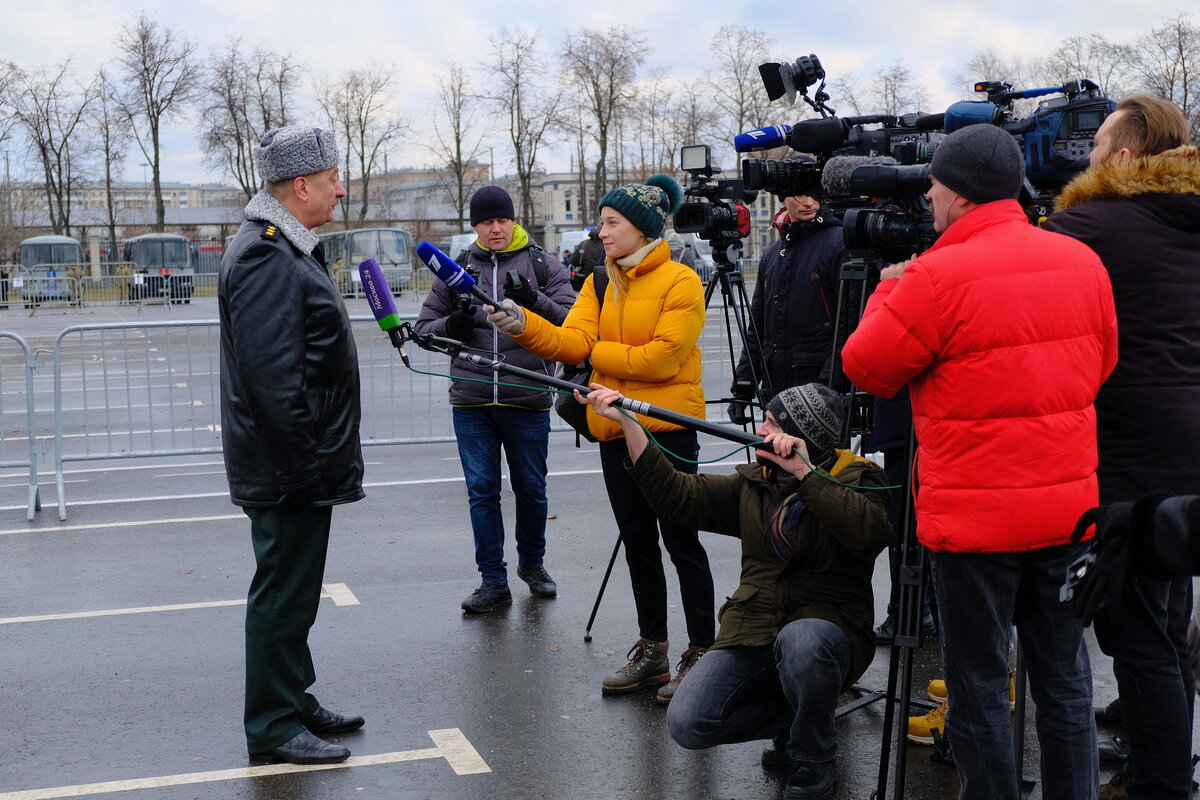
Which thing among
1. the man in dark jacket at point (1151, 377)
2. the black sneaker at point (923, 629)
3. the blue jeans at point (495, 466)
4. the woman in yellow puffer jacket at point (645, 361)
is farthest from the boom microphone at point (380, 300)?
the black sneaker at point (923, 629)

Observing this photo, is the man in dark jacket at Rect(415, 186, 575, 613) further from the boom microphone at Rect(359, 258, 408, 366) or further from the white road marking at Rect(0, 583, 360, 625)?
the boom microphone at Rect(359, 258, 408, 366)

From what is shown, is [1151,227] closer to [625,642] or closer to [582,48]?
[625,642]

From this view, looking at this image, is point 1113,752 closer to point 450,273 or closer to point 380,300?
point 450,273

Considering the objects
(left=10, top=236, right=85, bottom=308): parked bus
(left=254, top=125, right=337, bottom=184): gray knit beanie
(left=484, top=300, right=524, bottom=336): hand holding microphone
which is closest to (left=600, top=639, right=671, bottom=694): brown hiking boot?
(left=484, top=300, right=524, bottom=336): hand holding microphone

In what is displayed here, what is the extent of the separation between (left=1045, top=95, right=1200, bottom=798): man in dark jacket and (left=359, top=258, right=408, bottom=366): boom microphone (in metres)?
2.08

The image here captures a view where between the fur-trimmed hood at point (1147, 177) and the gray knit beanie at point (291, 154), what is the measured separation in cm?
245

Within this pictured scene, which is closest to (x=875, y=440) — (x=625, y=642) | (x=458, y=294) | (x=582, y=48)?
(x=625, y=642)

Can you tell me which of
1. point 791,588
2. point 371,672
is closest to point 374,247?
point 371,672

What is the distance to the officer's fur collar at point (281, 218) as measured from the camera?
408cm

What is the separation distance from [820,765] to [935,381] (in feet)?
4.55

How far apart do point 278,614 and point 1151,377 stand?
282 centimetres

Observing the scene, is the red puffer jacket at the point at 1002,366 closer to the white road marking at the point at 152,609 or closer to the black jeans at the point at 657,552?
the black jeans at the point at 657,552

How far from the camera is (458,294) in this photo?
4527 millimetres

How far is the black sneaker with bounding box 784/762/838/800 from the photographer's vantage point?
3777mm
